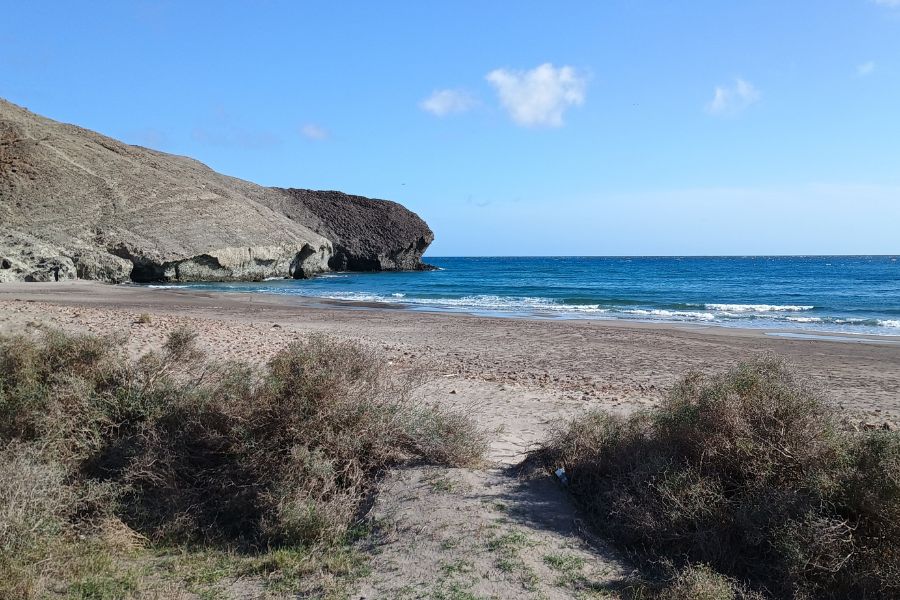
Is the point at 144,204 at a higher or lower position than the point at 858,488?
higher

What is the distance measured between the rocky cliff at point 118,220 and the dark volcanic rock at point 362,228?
1146cm

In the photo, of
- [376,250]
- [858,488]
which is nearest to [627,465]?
[858,488]

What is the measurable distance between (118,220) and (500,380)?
40511mm

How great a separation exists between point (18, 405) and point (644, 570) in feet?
16.3

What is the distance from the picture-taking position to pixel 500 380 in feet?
33.7

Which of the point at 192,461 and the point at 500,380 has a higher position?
the point at 192,461

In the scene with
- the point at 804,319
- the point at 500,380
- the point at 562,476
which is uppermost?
the point at 562,476

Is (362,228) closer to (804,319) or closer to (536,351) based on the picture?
(804,319)

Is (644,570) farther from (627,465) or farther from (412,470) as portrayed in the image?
(412,470)

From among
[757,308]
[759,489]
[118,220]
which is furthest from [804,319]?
[118,220]

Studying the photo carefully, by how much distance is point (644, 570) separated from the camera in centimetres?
376

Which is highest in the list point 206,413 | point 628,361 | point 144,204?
point 144,204

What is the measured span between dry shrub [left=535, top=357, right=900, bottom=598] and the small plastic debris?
0.05m

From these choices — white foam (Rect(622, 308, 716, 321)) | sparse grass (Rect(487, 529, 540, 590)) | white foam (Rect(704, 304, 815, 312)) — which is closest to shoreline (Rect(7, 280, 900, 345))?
white foam (Rect(622, 308, 716, 321))
